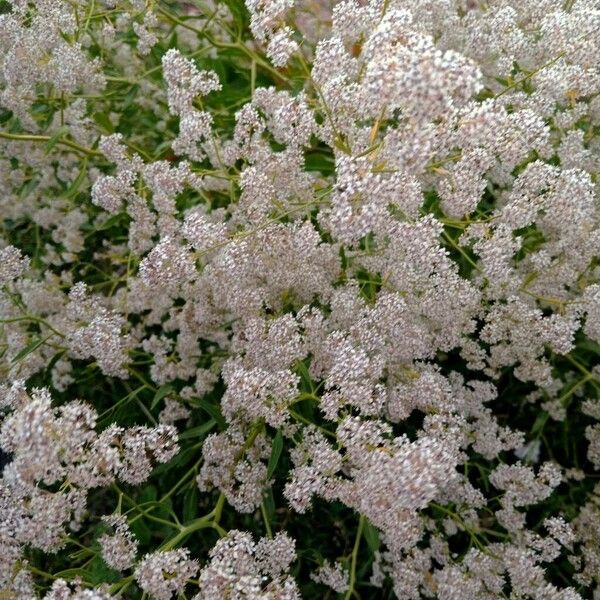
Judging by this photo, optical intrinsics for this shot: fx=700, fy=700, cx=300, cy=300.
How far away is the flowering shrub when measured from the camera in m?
1.57

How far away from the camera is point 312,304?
7.26 feet

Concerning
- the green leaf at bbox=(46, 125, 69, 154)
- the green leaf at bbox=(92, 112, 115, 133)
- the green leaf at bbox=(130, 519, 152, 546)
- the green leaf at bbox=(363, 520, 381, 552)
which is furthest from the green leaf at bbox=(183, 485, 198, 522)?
the green leaf at bbox=(92, 112, 115, 133)

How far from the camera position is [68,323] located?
2.27m

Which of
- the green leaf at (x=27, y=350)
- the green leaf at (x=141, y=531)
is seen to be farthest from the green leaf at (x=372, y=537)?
the green leaf at (x=27, y=350)

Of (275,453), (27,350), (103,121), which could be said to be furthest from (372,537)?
(103,121)

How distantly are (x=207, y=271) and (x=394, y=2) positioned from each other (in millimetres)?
923

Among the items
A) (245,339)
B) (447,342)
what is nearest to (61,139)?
(245,339)

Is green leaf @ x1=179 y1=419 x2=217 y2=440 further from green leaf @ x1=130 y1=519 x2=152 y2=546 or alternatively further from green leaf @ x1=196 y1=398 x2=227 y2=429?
green leaf @ x1=130 y1=519 x2=152 y2=546

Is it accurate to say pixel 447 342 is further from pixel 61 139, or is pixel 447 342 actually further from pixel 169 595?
pixel 61 139

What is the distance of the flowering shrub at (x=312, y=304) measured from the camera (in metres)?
1.57

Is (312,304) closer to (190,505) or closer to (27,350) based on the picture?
(190,505)

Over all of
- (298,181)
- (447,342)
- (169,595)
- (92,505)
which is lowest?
(92,505)

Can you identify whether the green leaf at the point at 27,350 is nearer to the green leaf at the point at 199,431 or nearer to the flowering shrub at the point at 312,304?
the flowering shrub at the point at 312,304

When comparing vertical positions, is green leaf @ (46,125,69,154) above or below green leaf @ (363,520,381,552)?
above
